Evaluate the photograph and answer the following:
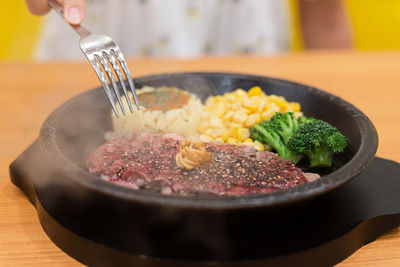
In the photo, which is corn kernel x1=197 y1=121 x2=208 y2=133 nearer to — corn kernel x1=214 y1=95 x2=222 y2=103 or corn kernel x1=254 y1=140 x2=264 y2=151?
corn kernel x1=214 y1=95 x2=222 y2=103

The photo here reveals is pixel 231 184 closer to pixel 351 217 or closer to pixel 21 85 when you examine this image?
pixel 351 217

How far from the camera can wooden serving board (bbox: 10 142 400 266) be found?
4.89 feet

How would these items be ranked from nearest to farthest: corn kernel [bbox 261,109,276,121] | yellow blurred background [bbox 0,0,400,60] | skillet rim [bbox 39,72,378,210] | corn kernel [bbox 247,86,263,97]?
1. skillet rim [bbox 39,72,378,210]
2. corn kernel [bbox 261,109,276,121]
3. corn kernel [bbox 247,86,263,97]
4. yellow blurred background [bbox 0,0,400,60]

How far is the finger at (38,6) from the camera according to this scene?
2.36 meters

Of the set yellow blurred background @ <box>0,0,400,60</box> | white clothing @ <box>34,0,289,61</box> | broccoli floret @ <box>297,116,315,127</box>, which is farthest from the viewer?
yellow blurred background @ <box>0,0,400,60</box>

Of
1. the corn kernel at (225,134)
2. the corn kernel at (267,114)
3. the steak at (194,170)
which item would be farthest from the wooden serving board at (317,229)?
the corn kernel at (225,134)

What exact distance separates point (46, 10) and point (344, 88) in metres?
2.34

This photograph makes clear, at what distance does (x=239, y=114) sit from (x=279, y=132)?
10.4 inches

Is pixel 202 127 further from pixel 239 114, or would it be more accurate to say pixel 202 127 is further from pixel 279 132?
pixel 279 132

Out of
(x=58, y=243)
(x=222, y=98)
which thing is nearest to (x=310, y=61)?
(x=222, y=98)

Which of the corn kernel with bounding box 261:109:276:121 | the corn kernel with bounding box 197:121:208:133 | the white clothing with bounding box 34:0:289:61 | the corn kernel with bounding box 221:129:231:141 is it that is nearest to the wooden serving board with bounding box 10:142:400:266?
the corn kernel with bounding box 261:109:276:121

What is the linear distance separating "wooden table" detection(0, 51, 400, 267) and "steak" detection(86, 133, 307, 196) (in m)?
0.39

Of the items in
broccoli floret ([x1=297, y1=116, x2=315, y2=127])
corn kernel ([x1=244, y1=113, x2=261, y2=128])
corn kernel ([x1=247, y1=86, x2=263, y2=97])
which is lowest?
corn kernel ([x1=244, y1=113, x2=261, y2=128])

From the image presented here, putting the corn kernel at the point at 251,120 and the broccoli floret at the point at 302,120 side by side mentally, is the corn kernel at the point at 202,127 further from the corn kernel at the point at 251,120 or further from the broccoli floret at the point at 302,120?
the broccoli floret at the point at 302,120
